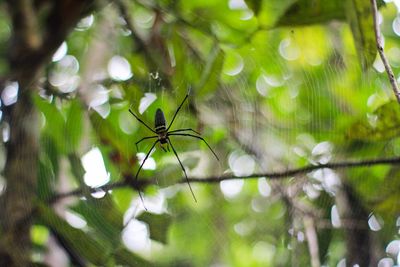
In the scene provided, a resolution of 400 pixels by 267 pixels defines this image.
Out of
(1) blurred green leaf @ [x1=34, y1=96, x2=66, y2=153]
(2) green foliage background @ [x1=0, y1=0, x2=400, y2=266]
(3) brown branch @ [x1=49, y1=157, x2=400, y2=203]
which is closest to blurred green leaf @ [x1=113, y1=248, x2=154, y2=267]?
(2) green foliage background @ [x1=0, y1=0, x2=400, y2=266]

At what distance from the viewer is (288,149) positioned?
1.19 m

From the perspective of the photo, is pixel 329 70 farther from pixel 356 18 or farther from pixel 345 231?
pixel 345 231

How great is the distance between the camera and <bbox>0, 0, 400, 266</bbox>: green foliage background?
1124 millimetres

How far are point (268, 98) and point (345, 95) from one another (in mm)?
157

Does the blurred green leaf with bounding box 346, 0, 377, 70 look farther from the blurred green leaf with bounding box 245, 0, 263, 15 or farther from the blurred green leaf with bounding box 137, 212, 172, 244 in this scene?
the blurred green leaf with bounding box 137, 212, 172, 244

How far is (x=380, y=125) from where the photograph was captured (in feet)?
3.65

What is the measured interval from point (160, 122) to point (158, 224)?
0.28 m

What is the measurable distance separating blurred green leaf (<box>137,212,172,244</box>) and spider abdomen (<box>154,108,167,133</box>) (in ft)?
0.79

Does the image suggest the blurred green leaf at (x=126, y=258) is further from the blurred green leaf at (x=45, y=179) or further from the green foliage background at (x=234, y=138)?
the blurred green leaf at (x=45, y=179)

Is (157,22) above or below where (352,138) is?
above

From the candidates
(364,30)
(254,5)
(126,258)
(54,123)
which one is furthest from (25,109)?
(364,30)

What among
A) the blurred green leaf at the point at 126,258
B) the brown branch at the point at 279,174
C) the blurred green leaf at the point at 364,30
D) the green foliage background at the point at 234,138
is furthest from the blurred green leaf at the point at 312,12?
the blurred green leaf at the point at 126,258

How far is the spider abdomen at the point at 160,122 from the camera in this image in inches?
38.8

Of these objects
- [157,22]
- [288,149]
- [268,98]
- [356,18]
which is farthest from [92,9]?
[356,18]
